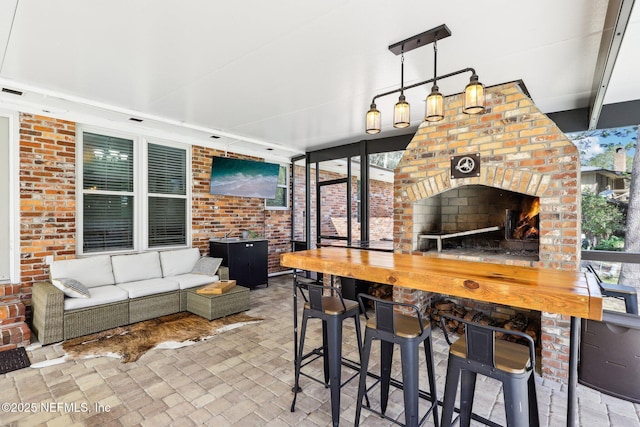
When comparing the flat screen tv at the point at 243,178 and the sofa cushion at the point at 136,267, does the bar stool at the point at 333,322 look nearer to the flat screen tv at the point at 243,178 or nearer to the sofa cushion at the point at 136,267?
the sofa cushion at the point at 136,267

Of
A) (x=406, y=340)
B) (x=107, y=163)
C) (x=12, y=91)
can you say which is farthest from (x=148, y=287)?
(x=406, y=340)

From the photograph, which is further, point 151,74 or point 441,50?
point 151,74

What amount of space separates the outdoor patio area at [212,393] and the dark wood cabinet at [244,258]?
78.8 inches

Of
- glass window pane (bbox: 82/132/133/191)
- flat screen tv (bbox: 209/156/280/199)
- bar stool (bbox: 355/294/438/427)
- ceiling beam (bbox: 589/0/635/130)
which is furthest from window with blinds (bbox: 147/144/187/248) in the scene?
ceiling beam (bbox: 589/0/635/130)

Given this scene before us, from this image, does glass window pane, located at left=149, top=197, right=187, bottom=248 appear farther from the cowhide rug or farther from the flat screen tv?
the cowhide rug

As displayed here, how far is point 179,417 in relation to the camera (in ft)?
7.01

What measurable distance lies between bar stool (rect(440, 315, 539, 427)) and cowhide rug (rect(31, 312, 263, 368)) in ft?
8.88

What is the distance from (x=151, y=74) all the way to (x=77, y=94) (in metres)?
1.18

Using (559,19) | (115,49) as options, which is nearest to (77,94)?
(115,49)

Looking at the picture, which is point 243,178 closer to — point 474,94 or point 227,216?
point 227,216

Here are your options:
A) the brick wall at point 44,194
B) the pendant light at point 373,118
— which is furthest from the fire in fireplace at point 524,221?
the brick wall at point 44,194

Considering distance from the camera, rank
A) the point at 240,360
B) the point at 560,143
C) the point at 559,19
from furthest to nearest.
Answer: the point at 240,360 → the point at 560,143 → the point at 559,19

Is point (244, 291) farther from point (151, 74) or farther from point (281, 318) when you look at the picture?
point (151, 74)

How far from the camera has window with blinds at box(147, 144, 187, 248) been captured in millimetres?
4832
